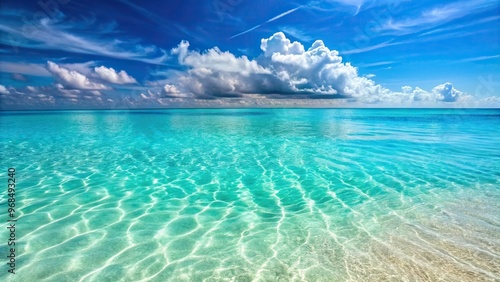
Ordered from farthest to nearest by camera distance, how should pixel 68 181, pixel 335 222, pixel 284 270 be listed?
pixel 68 181, pixel 335 222, pixel 284 270

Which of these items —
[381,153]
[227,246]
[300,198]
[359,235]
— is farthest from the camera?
[381,153]

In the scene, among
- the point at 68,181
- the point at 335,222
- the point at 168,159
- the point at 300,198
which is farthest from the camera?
the point at 168,159

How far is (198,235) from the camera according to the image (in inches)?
213

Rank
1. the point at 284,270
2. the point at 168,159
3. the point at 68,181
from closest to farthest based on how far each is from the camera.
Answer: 1. the point at 284,270
2. the point at 68,181
3. the point at 168,159

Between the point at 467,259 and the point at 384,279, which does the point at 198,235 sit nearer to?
the point at 384,279

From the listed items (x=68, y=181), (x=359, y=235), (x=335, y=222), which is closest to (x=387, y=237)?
(x=359, y=235)

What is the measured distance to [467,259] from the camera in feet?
14.5

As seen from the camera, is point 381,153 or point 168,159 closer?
point 168,159

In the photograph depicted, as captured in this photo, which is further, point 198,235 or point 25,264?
point 198,235

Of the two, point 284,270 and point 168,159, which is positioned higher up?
point 284,270

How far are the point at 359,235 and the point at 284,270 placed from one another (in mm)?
2021

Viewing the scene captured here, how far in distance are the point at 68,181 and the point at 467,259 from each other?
11111mm

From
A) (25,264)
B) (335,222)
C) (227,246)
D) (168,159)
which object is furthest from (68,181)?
(335,222)

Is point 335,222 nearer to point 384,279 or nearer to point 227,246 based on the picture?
point 384,279
